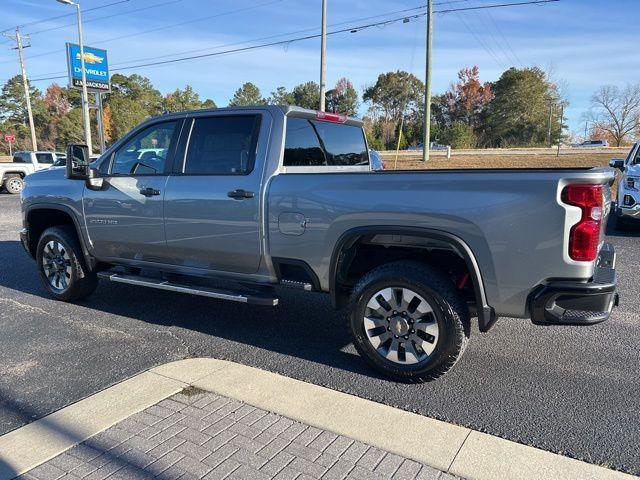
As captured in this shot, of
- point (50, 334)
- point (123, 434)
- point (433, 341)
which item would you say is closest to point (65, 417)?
point (123, 434)

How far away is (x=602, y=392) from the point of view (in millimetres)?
3367

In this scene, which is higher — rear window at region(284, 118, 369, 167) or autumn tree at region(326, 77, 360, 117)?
autumn tree at region(326, 77, 360, 117)

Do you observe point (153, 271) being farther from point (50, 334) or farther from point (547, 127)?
point (547, 127)

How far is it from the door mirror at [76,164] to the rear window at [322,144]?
82.6 inches

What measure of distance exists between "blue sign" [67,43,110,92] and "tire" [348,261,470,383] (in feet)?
103

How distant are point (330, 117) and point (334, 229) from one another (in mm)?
1582

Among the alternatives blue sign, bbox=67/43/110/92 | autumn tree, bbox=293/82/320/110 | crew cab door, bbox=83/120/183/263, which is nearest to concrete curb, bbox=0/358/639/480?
crew cab door, bbox=83/120/183/263

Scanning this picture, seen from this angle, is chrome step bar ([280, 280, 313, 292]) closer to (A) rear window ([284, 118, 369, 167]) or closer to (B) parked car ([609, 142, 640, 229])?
(A) rear window ([284, 118, 369, 167])

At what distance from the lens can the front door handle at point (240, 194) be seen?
157 inches

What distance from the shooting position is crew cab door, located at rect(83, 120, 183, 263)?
4.60 metres

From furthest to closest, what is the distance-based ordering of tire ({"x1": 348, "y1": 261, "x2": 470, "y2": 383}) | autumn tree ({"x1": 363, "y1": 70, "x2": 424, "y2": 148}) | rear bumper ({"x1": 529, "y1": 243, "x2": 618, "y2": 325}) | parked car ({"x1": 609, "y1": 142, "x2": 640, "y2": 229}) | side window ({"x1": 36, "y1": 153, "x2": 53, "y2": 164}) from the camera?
autumn tree ({"x1": 363, "y1": 70, "x2": 424, "y2": 148})
side window ({"x1": 36, "y1": 153, "x2": 53, "y2": 164})
parked car ({"x1": 609, "y1": 142, "x2": 640, "y2": 229})
tire ({"x1": 348, "y1": 261, "x2": 470, "y2": 383})
rear bumper ({"x1": 529, "y1": 243, "x2": 618, "y2": 325})

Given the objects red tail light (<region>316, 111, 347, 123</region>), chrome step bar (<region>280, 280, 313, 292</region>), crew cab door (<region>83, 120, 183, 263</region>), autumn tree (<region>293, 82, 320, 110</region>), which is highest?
autumn tree (<region>293, 82, 320, 110</region>)

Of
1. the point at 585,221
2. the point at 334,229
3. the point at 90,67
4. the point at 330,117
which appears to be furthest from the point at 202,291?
the point at 90,67

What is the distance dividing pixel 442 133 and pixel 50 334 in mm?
57992
